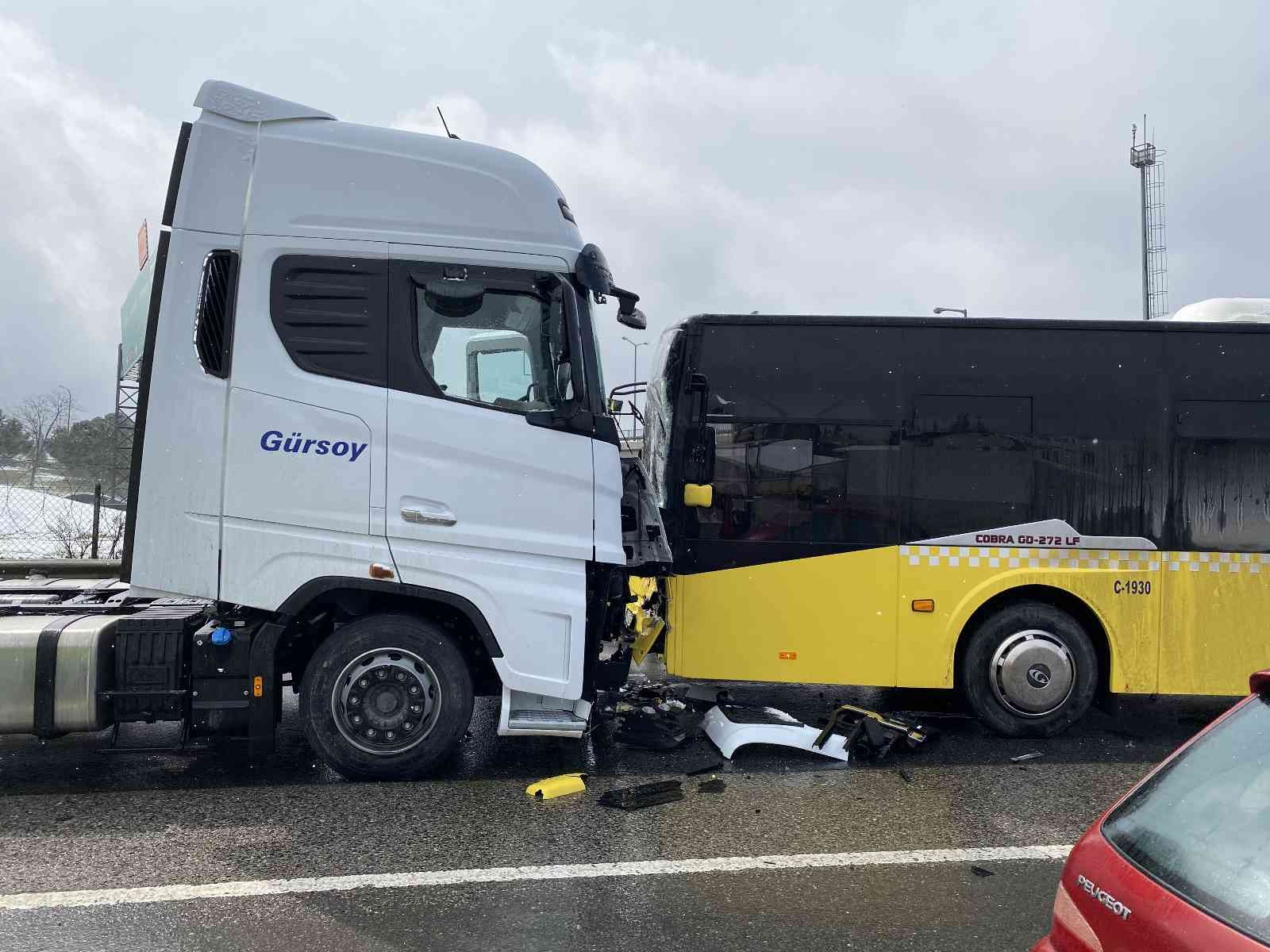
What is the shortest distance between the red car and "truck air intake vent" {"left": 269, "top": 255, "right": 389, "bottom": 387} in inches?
162

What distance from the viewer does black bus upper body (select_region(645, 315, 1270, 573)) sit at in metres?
6.18

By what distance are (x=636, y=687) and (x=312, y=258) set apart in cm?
395

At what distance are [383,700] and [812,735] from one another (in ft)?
8.60

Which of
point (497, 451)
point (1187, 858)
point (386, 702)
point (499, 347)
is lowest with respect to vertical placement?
point (386, 702)

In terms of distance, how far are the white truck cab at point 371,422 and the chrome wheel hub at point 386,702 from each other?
0.01 metres

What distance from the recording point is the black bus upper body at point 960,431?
6176 mm

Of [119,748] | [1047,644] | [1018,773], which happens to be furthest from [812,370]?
[119,748]

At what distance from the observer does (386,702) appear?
5.09 metres

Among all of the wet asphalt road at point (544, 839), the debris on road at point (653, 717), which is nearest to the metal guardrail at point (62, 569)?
the wet asphalt road at point (544, 839)

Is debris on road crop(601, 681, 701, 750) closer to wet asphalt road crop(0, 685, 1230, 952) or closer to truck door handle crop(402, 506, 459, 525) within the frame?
wet asphalt road crop(0, 685, 1230, 952)

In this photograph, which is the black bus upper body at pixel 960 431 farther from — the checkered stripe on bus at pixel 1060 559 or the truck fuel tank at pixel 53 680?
the truck fuel tank at pixel 53 680

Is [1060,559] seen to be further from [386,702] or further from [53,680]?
[53,680]

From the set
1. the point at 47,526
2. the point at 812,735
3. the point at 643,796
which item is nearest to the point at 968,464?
the point at 812,735

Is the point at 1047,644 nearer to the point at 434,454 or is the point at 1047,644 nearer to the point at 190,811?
the point at 434,454
